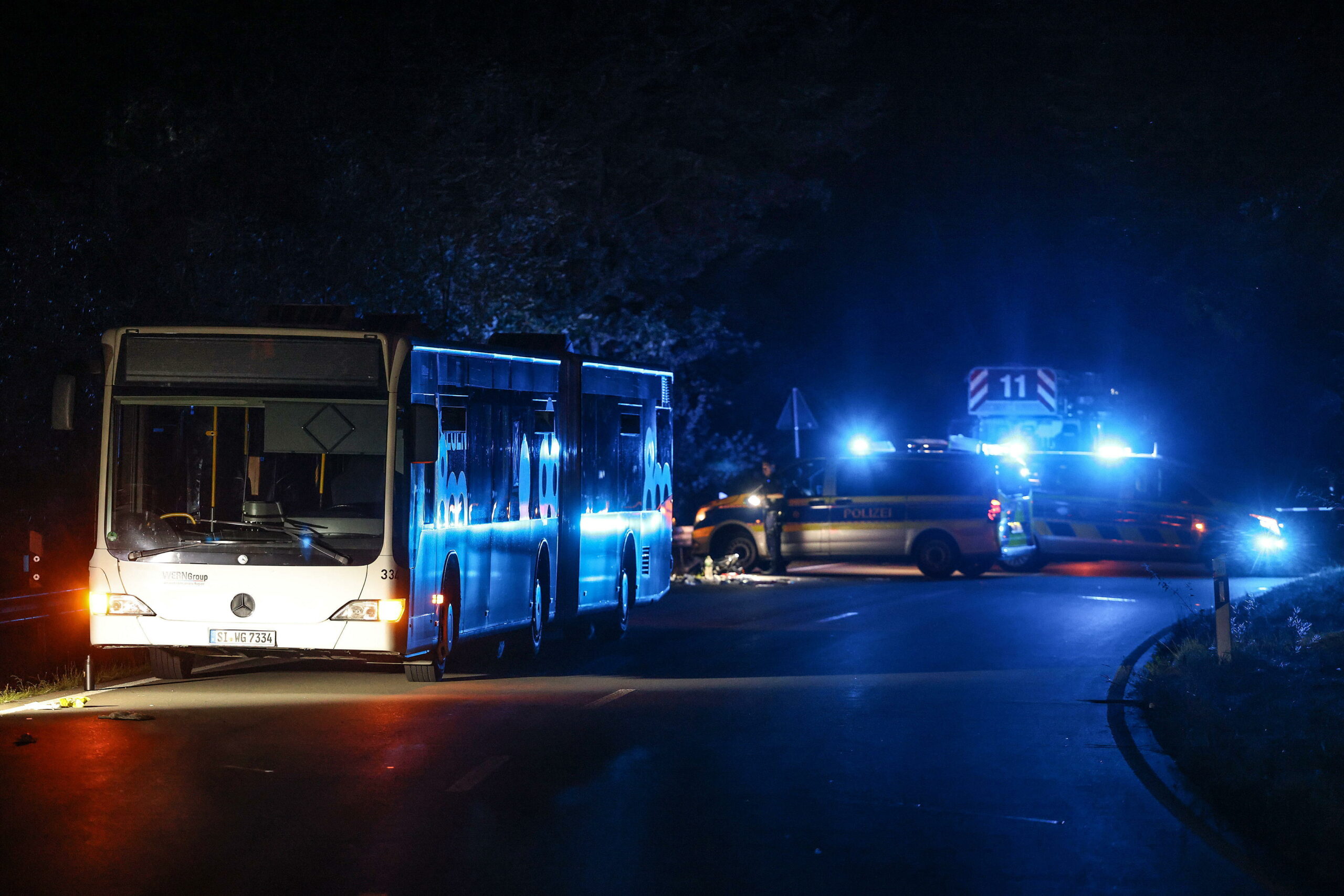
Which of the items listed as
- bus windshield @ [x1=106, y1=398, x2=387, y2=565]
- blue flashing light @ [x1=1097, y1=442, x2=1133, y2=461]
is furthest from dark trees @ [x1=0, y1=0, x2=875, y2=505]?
blue flashing light @ [x1=1097, y1=442, x2=1133, y2=461]

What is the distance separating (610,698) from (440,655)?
169cm

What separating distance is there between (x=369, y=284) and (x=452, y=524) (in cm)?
988

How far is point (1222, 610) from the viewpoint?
15094 millimetres

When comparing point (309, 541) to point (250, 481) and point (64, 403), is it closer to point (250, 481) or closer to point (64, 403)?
point (250, 481)

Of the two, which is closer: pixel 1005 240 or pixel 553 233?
pixel 553 233

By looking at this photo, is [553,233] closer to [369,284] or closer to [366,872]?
[369,284]

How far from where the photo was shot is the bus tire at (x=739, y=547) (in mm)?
30203

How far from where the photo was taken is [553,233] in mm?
30344

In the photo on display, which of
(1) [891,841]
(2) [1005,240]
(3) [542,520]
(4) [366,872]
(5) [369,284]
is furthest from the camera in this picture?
(2) [1005,240]

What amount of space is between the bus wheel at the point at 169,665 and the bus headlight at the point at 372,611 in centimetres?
204

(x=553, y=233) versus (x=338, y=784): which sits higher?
(x=553, y=233)

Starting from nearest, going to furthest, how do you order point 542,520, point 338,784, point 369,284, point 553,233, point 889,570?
1. point 338,784
2. point 542,520
3. point 369,284
4. point 553,233
5. point 889,570

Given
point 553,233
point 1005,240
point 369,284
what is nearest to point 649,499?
point 369,284

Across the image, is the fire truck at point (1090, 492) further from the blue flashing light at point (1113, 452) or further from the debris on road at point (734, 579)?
the debris on road at point (734, 579)
